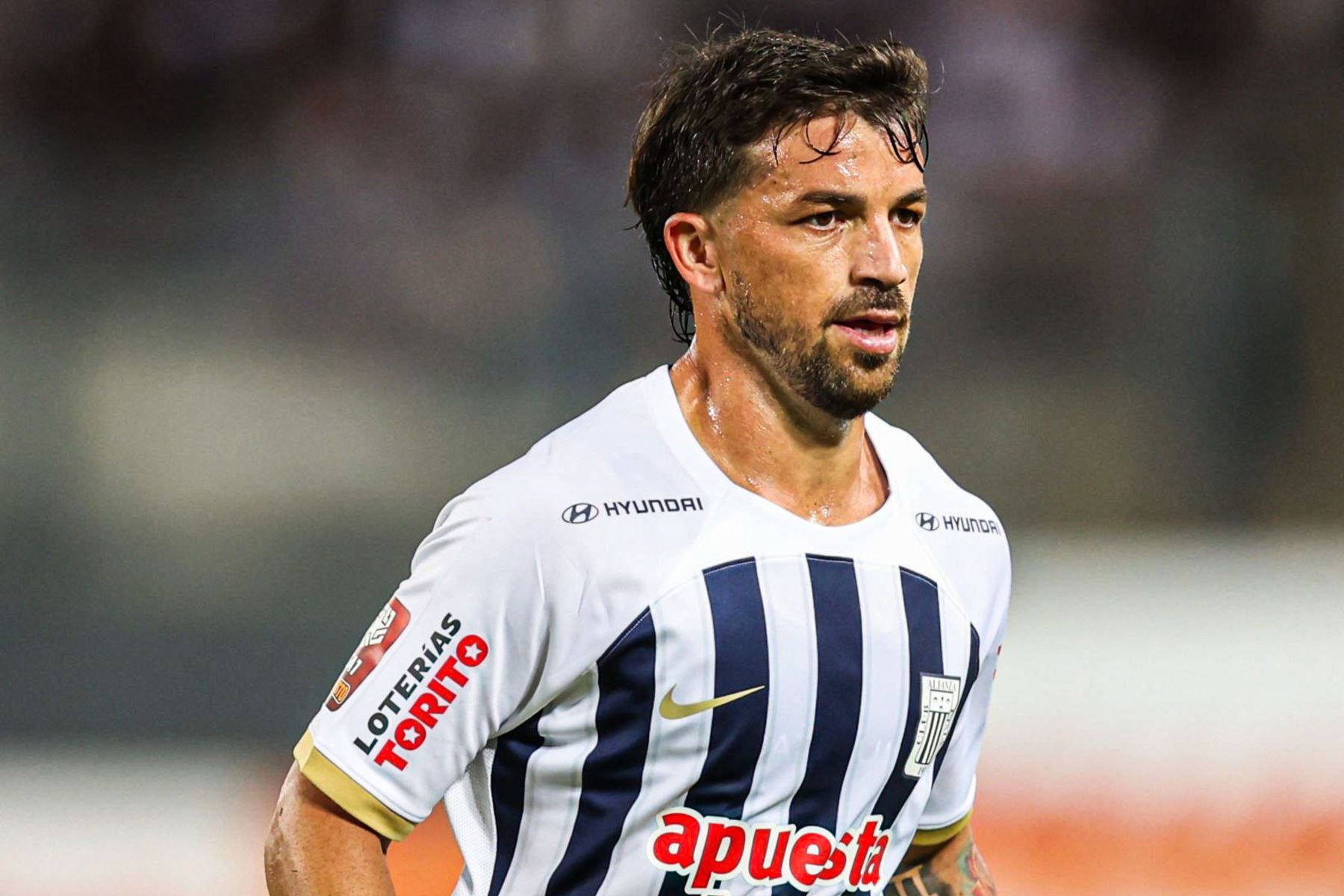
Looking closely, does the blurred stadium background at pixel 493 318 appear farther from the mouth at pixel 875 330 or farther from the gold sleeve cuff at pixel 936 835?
the mouth at pixel 875 330

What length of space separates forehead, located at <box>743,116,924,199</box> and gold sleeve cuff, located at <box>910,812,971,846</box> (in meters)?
0.90

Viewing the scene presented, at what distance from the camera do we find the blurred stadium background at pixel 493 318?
18.6 feet

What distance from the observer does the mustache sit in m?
1.99

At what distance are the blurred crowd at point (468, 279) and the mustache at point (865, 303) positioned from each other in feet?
12.9

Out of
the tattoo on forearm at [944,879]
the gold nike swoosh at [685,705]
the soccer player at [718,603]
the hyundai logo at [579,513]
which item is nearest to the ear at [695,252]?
the soccer player at [718,603]

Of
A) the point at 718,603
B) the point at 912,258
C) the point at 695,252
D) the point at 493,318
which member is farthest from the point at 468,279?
the point at 718,603

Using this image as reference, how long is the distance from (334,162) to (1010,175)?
2.59m

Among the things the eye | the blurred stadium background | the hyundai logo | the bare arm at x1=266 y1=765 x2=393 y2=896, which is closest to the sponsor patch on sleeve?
the bare arm at x1=266 y1=765 x2=393 y2=896

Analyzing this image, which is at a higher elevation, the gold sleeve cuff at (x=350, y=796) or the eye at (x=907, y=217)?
the eye at (x=907, y=217)

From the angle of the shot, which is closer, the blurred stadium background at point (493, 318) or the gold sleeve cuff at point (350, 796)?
the gold sleeve cuff at point (350, 796)

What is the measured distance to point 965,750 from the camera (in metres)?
2.30

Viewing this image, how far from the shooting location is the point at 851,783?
204 centimetres

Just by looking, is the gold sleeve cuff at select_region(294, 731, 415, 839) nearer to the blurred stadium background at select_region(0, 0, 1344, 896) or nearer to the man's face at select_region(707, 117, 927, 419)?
the man's face at select_region(707, 117, 927, 419)

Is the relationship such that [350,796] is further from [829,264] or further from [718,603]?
[829,264]
